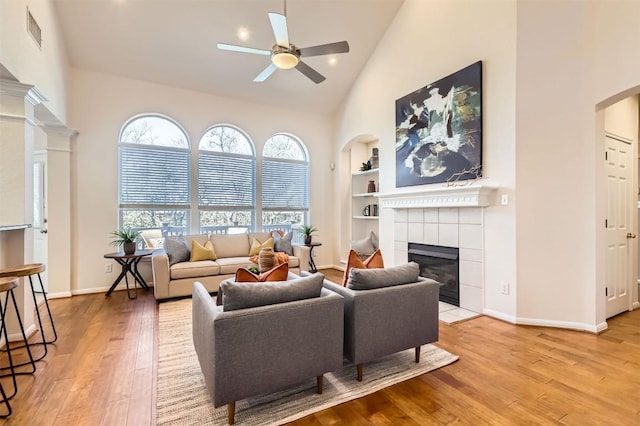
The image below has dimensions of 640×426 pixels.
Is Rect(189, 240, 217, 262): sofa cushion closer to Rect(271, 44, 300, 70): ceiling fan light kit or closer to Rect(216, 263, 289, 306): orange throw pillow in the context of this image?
Rect(216, 263, 289, 306): orange throw pillow

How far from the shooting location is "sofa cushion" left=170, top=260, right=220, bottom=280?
435cm

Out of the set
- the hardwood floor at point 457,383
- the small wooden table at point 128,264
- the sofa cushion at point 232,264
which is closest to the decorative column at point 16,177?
the hardwood floor at point 457,383

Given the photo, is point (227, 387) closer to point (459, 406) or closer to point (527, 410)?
point (459, 406)

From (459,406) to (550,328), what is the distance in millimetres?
2056

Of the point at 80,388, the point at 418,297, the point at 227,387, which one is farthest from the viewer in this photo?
the point at 418,297

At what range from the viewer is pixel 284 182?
6410 millimetres

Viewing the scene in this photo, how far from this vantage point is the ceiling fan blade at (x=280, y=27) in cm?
283

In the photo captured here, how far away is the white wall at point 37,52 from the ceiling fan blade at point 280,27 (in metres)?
2.27

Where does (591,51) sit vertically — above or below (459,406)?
above

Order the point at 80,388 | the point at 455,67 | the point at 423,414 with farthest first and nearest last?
the point at 455,67, the point at 80,388, the point at 423,414

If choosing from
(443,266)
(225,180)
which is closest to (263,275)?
(443,266)

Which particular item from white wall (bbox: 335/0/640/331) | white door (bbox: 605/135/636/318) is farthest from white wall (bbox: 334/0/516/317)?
white door (bbox: 605/135/636/318)

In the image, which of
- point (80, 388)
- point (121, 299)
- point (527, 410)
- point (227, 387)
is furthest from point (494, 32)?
point (121, 299)

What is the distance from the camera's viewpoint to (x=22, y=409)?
1.96 meters
